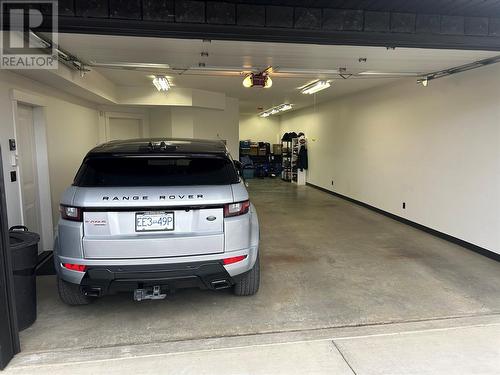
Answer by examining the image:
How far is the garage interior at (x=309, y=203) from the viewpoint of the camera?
9.45ft

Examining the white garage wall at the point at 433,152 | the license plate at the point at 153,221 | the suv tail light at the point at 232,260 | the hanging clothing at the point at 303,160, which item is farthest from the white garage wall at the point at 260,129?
the license plate at the point at 153,221

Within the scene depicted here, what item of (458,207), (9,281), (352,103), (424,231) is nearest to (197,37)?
(9,281)

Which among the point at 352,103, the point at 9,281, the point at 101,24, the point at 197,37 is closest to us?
the point at 9,281

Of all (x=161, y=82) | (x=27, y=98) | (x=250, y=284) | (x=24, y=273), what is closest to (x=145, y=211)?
(x=24, y=273)

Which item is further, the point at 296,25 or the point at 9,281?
the point at 296,25

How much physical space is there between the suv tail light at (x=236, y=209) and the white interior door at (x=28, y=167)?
2.82 metres

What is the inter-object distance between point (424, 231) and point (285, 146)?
8.62 metres

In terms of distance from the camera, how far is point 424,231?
5.96 m

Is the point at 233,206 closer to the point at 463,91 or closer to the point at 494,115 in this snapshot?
the point at 494,115

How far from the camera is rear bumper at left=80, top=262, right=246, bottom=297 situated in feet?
8.47

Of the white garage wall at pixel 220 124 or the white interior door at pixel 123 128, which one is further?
the white garage wall at pixel 220 124

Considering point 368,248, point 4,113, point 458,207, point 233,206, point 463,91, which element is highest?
point 463,91
